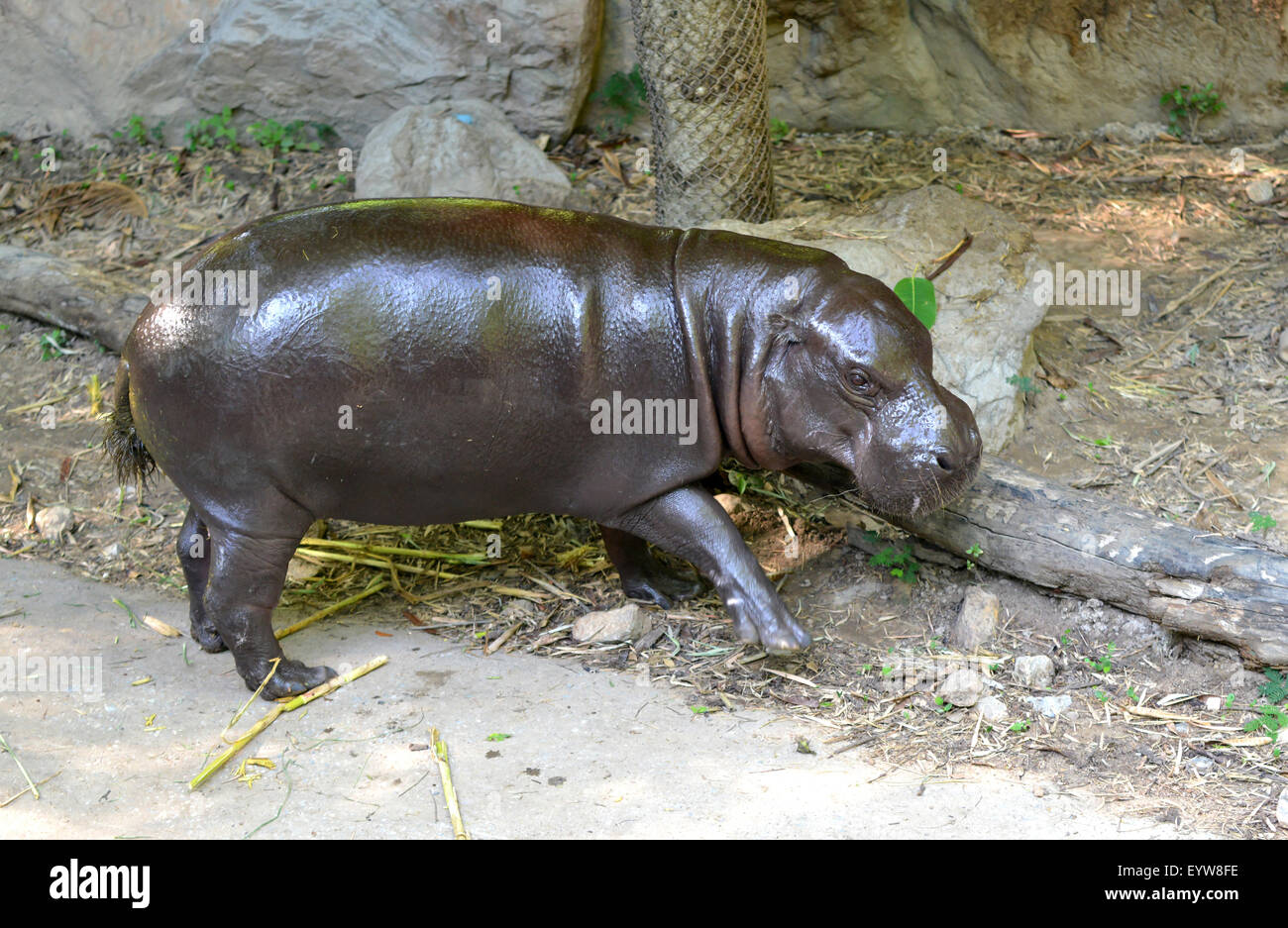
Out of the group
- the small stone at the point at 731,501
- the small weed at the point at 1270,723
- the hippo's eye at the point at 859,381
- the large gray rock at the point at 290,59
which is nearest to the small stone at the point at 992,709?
the small weed at the point at 1270,723

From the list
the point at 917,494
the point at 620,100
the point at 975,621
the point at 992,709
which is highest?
the point at 620,100

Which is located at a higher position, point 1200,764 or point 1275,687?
point 1275,687

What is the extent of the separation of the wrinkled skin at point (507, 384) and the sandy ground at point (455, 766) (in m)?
0.32

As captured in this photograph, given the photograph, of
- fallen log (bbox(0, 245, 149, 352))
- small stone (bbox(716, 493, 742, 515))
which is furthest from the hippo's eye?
fallen log (bbox(0, 245, 149, 352))

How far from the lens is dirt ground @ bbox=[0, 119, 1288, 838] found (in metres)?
4.15

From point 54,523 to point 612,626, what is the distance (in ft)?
8.91

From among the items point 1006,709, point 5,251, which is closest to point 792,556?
point 1006,709

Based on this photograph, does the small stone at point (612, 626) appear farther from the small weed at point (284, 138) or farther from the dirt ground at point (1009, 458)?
the small weed at point (284, 138)

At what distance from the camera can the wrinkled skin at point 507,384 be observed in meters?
4.13

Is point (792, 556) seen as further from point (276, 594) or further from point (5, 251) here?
point (5, 251)

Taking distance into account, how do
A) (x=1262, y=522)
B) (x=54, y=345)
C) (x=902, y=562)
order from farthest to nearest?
1. (x=54, y=345)
2. (x=902, y=562)
3. (x=1262, y=522)

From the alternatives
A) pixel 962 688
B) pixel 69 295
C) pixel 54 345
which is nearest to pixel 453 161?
pixel 69 295

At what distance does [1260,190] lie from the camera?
23.2 ft

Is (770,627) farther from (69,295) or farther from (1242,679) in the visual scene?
(69,295)
